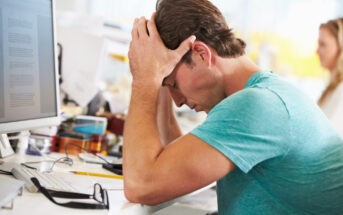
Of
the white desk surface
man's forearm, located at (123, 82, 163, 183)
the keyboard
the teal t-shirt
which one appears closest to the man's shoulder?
the teal t-shirt

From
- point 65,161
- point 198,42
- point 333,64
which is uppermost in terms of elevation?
point 198,42

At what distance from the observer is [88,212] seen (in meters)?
0.83

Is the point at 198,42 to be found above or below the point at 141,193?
above

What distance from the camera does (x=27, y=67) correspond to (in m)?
1.07

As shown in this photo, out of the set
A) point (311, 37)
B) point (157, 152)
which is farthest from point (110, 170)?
point (311, 37)

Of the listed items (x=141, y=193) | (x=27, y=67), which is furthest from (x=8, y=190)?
(x=27, y=67)

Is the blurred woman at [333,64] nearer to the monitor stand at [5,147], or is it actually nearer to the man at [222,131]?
the man at [222,131]

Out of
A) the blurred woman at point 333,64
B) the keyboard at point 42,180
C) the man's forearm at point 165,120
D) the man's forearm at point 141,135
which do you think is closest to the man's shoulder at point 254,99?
the man's forearm at point 141,135

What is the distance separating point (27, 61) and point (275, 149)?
696 mm

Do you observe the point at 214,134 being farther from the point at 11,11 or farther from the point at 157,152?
the point at 11,11

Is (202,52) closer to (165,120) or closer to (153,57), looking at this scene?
(153,57)

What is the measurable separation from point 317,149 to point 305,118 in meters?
0.08

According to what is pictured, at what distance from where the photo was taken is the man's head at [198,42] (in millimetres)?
1024

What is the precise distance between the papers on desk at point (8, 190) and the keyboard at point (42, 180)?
0.19 feet
